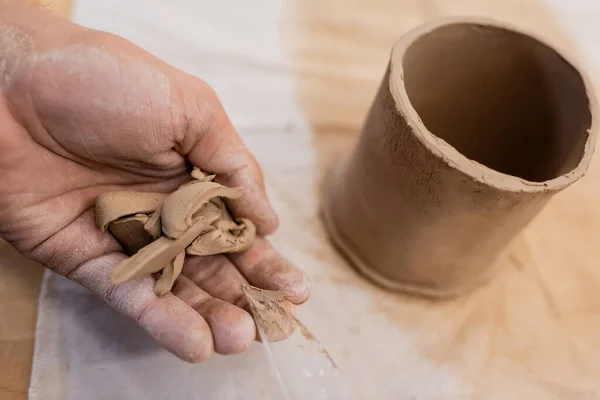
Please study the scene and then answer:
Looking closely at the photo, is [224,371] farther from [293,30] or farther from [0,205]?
[293,30]

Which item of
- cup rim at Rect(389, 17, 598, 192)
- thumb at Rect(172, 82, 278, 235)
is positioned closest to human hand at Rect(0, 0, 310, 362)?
thumb at Rect(172, 82, 278, 235)

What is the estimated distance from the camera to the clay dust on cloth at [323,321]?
0.87 metres

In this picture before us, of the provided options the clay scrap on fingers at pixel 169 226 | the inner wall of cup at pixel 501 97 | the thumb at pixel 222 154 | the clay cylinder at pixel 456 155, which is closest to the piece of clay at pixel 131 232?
the clay scrap on fingers at pixel 169 226

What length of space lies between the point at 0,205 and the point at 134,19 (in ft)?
2.18

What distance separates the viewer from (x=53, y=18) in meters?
0.82

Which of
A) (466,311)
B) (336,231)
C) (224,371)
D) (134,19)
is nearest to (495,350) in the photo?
(466,311)

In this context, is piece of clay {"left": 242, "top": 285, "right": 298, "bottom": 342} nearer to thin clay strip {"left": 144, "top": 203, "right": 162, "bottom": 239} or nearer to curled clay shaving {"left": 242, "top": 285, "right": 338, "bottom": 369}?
curled clay shaving {"left": 242, "top": 285, "right": 338, "bottom": 369}

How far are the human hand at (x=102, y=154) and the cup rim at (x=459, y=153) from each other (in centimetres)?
26

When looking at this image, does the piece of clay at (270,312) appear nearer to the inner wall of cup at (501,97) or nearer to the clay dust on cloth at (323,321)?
the clay dust on cloth at (323,321)

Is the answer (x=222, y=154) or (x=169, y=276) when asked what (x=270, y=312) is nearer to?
(x=169, y=276)

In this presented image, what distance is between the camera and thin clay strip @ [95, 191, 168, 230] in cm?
77

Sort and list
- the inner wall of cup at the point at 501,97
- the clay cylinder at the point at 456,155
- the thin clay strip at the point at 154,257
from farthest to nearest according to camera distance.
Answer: the inner wall of cup at the point at 501,97, the clay cylinder at the point at 456,155, the thin clay strip at the point at 154,257

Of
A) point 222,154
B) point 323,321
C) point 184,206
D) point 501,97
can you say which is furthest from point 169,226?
point 501,97

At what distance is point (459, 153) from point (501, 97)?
11.9 inches
